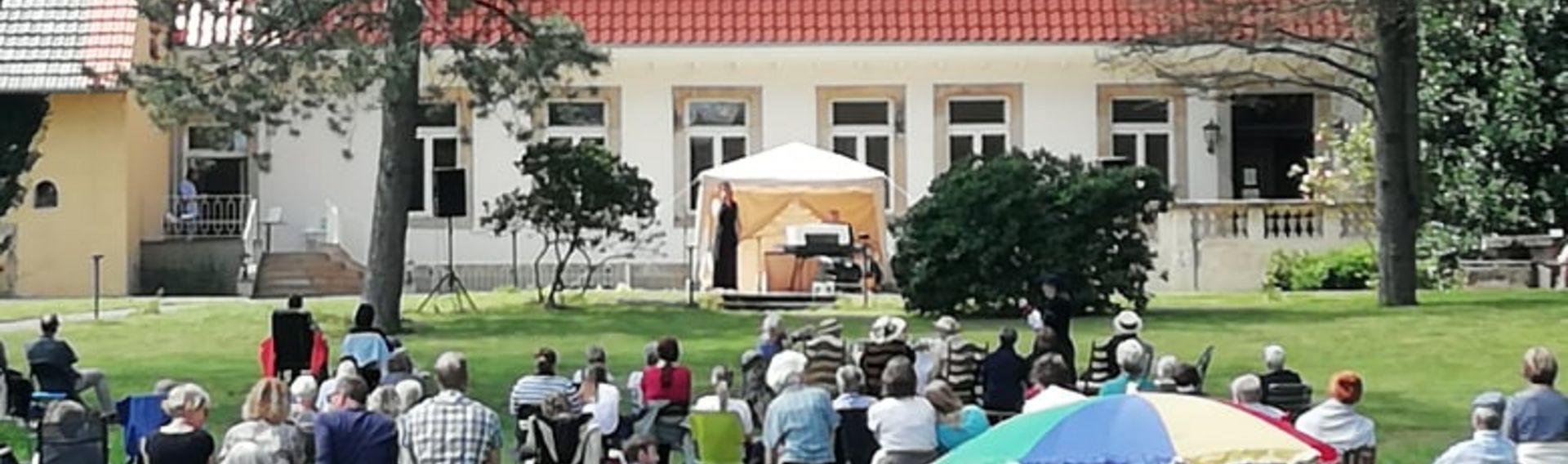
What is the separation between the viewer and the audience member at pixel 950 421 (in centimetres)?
1291

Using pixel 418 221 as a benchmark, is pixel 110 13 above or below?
above

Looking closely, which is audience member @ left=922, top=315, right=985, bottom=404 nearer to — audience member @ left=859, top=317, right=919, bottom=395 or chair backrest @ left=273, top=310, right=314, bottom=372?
audience member @ left=859, top=317, right=919, bottom=395

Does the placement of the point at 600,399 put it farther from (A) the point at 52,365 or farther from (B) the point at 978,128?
(B) the point at 978,128

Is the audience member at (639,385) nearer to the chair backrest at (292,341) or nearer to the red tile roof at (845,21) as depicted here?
the chair backrest at (292,341)

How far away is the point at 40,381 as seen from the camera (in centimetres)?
1725

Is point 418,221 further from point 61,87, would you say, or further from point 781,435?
point 781,435

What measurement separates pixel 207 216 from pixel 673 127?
6934 mm

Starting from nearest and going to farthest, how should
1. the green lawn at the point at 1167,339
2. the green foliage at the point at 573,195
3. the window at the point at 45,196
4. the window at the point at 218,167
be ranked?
the green lawn at the point at 1167,339
the green foliage at the point at 573,195
the window at the point at 45,196
the window at the point at 218,167

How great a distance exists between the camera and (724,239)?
32812 millimetres

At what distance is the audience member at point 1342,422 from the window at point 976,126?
25.9 meters

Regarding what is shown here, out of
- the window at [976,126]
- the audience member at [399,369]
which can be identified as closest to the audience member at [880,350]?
the audience member at [399,369]

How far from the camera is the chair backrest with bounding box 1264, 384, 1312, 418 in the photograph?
1444 cm

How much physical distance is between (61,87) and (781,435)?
983 inches

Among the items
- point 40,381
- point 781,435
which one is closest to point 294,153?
point 40,381
